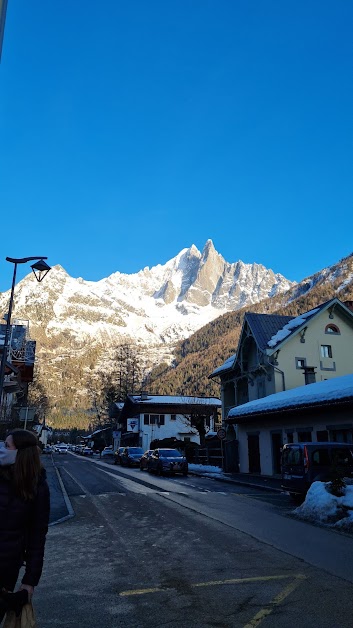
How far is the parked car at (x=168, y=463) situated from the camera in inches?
1103

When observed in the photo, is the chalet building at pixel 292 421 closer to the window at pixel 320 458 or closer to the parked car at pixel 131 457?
the window at pixel 320 458

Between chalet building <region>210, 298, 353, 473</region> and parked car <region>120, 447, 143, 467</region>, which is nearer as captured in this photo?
chalet building <region>210, 298, 353, 473</region>

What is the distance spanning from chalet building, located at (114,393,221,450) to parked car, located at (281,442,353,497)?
43.5 meters

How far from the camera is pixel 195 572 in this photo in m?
6.67

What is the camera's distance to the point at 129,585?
A: 6.07 metres

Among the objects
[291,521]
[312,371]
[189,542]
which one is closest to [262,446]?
[312,371]

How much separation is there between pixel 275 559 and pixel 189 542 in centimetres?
198

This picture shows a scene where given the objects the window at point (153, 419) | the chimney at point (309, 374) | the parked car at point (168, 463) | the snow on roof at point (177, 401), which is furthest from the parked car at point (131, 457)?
the snow on roof at point (177, 401)

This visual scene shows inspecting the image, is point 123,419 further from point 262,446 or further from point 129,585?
point 129,585

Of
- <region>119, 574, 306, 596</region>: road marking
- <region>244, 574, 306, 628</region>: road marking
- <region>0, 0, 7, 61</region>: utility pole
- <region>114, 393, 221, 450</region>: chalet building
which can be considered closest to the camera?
<region>244, 574, 306, 628</region>: road marking

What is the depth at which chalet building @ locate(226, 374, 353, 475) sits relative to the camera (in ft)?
67.5

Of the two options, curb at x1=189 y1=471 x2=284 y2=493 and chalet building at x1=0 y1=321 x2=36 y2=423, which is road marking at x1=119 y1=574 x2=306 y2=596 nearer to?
curb at x1=189 y1=471 x2=284 y2=493

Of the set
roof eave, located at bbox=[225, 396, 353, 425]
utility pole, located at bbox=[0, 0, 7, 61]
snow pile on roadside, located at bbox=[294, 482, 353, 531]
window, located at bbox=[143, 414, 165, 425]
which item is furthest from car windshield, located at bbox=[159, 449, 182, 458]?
window, located at bbox=[143, 414, 165, 425]

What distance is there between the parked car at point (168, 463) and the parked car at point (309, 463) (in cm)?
1267
